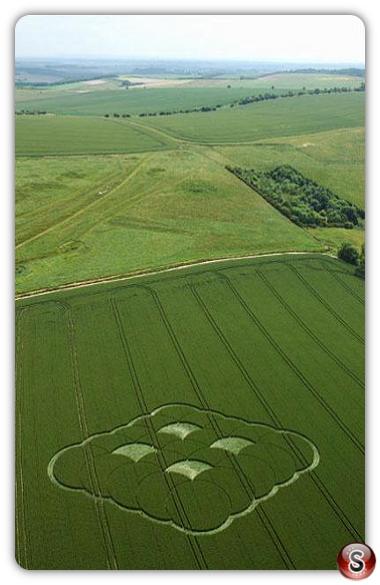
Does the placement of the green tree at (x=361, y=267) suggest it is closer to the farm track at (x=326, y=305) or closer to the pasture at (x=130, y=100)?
the farm track at (x=326, y=305)

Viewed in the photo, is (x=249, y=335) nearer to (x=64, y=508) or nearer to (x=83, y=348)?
(x=83, y=348)


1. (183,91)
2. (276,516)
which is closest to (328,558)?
(276,516)

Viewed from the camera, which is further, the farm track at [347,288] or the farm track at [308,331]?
the farm track at [347,288]

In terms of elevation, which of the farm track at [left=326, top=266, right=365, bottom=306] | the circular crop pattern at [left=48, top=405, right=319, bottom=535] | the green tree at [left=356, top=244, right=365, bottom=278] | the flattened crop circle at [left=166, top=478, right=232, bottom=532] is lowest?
the flattened crop circle at [left=166, top=478, right=232, bottom=532]

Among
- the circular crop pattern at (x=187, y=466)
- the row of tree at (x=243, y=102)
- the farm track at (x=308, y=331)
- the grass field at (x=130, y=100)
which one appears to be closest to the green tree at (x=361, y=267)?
the farm track at (x=308, y=331)

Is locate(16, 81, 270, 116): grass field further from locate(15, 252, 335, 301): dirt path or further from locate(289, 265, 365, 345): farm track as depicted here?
locate(289, 265, 365, 345): farm track

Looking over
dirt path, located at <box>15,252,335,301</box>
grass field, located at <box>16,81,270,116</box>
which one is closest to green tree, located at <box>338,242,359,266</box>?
dirt path, located at <box>15,252,335,301</box>

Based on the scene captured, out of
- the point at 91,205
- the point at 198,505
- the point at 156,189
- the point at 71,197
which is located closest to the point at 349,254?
the point at 156,189
